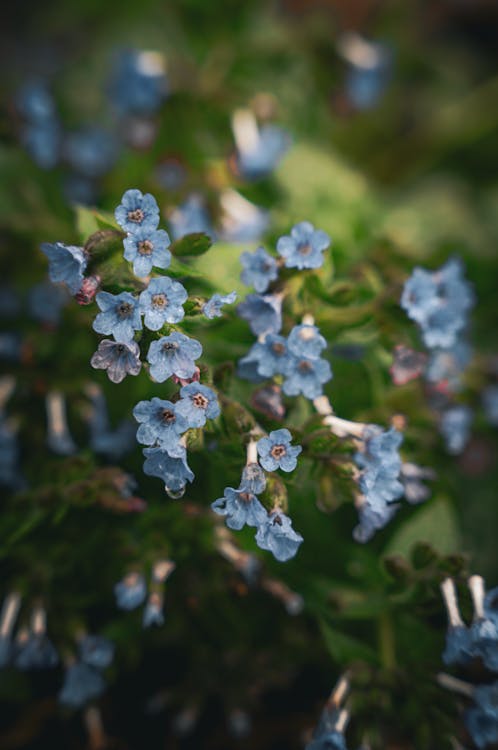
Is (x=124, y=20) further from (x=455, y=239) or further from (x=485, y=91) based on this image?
(x=455, y=239)

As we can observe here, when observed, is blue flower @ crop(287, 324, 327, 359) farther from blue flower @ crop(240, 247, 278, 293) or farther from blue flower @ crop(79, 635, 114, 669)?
blue flower @ crop(79, 635, 114, 669)

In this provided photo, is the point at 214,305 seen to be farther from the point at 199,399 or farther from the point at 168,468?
→ the point at 168,468

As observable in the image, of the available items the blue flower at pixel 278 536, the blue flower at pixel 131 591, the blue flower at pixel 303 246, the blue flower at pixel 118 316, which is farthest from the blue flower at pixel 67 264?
the blue flower at pixel 131 591

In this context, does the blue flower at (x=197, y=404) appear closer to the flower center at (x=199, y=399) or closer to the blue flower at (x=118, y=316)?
the flower center at (x=199, y=399)

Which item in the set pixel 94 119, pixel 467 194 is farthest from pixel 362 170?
pixel 94 119

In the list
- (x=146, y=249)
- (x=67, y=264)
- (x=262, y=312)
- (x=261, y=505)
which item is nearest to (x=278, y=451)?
(x=261, y=505)
